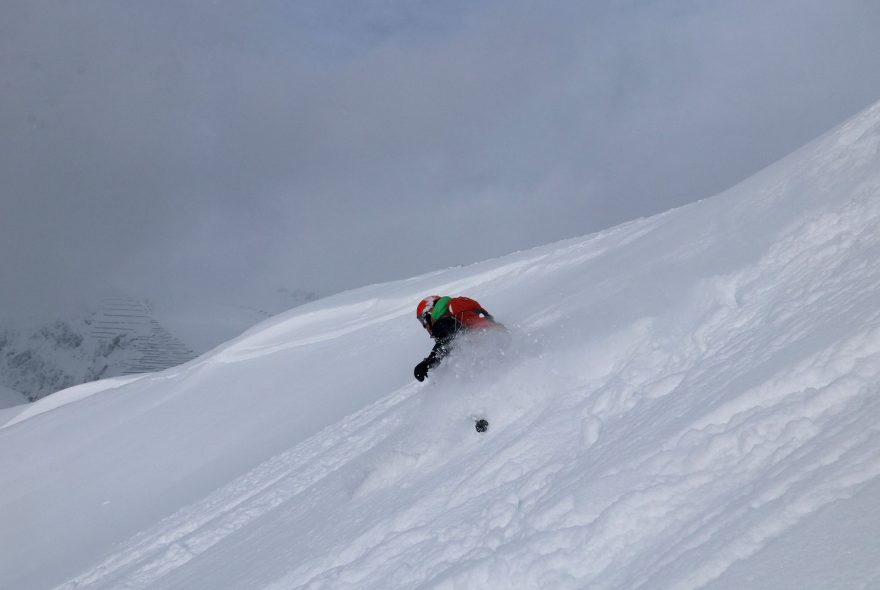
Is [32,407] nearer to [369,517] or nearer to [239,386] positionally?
[239,386]

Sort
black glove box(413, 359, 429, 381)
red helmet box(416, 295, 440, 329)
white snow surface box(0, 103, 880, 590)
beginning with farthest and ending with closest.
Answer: red helmet box(416, 295, 440, 329)
black glove box(413, 359, 429, 381)
white snow surface box(0, 103, 880, 590)

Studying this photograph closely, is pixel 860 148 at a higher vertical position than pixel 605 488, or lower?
higher

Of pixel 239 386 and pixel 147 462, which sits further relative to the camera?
pixel 239 386

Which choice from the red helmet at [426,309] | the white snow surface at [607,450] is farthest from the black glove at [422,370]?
the red helmet at [426,309]

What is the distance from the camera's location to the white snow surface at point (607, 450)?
3.03m

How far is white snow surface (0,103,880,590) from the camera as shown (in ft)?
9.93

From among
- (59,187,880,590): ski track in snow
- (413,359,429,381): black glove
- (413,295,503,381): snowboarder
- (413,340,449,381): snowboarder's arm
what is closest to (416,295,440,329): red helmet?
(413,295,503,381): snowboarder

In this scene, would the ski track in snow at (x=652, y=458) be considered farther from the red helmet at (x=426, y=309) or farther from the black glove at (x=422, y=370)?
the red helmet at (x=426, y=309)

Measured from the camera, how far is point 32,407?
26250mm

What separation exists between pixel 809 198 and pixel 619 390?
2.96m

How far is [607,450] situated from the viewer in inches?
176

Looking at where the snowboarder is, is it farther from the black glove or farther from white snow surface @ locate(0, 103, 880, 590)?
white snow surface @ locate(0, 103, 880, 590)

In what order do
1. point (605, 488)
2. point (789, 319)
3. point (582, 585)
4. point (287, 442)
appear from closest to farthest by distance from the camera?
point (582, 585)
point (605, 488)
point (789, 319)
point (287, 442)

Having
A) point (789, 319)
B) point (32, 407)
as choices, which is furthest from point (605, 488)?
point (32, 407)
